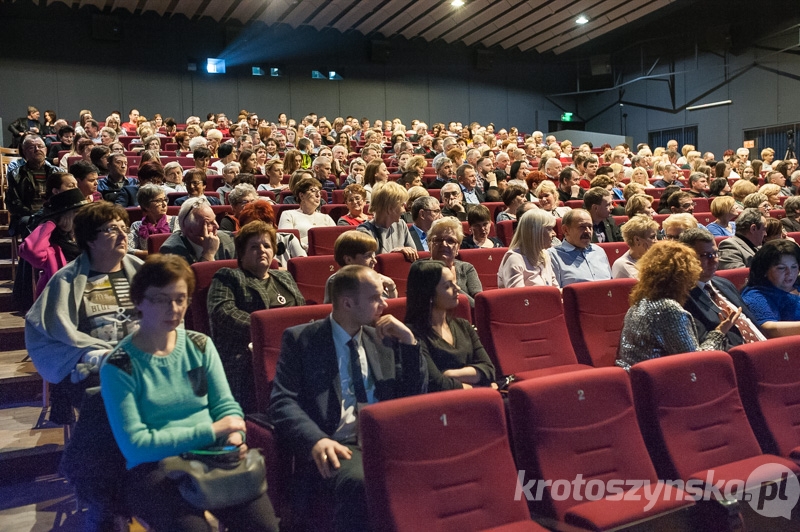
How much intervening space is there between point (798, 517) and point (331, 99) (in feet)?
42.8

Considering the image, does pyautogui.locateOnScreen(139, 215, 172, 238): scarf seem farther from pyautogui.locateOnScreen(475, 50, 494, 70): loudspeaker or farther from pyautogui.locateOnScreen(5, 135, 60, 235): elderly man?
pyautogui.locateOnScreen(475, 50, 494, 70): loudspeaker

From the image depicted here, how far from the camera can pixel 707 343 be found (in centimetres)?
252

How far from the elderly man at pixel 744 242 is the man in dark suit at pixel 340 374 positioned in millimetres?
2499

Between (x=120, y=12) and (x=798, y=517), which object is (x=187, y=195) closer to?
(x=798, y=517)

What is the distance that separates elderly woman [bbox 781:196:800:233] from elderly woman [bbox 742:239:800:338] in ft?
6.78

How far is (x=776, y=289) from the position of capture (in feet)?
9.55

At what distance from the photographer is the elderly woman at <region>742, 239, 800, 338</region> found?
2.86 metres

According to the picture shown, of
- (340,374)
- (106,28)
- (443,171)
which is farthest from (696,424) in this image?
(106,28)

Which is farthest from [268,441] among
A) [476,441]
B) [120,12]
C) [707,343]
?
[120,12]

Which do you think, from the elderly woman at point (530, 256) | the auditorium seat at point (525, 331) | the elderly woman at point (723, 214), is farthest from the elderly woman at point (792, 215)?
the auditorium seat at point (525, 331)

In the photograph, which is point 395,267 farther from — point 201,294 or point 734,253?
point 734,253

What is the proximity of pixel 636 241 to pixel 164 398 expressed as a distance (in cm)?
245

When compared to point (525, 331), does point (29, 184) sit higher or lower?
higher

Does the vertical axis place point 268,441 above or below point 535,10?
below
